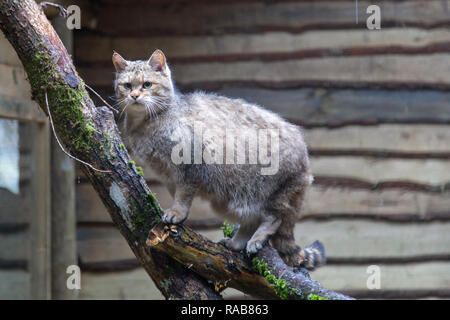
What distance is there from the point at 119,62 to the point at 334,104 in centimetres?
249

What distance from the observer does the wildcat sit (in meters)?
3.30

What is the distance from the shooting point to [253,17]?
Answer: 5.26 m

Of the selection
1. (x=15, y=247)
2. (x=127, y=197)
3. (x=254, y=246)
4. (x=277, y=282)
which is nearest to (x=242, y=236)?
(x=254, y=246)

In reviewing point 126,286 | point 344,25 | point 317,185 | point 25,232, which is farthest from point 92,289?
point 344,25

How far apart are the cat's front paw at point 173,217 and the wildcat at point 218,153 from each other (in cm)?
7

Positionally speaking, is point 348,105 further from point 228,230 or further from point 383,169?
point 228,230

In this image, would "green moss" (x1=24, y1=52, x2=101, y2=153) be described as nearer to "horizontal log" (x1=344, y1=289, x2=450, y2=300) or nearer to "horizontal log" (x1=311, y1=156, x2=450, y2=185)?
"horizontal log" (x1=311, y1=156, x2=450, y2=185)

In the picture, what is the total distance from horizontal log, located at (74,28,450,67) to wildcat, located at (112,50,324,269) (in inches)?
71.3

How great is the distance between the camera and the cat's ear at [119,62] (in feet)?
11.0

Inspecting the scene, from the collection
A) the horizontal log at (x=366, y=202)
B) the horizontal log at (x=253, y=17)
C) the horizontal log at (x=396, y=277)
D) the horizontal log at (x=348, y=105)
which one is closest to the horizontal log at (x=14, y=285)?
the horizontal log at (x=366, y=202)

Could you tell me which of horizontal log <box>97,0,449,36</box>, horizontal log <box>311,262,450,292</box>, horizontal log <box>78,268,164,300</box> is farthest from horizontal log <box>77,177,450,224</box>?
horizontal log <box>97,0,449,36</box>

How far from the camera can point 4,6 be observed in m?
2.84
